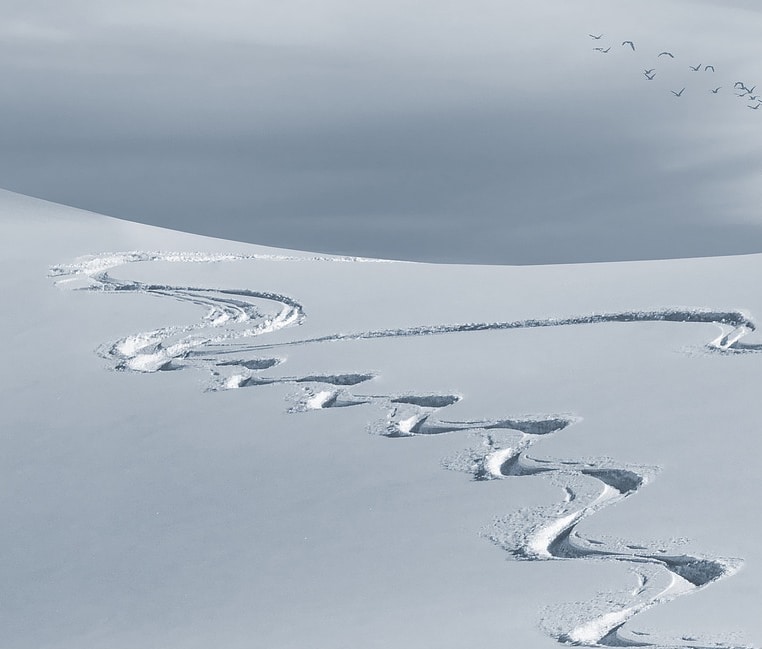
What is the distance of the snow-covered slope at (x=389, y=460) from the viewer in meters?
8.31

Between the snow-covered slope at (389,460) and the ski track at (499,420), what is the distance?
0.11 feet

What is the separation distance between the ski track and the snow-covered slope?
0.03 m

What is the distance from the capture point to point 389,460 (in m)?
11.4

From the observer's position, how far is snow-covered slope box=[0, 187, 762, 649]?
8312 mm

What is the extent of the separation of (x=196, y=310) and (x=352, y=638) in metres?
10.6

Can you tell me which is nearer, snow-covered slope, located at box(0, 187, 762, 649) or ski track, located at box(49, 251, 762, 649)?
ski track, located at box(49, 251, 762, 649)

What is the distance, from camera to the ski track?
7926 mm

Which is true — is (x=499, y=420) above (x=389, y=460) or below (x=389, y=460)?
above

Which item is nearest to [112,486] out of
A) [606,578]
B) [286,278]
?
[606,578]

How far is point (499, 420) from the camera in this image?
1209cm

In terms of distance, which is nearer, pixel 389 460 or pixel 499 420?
pixel 389 460

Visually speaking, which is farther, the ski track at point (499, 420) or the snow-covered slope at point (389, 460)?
the snow-covered slope at point (389, 460)

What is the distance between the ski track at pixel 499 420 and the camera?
793 centimetres

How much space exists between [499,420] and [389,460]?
1.34 metres
